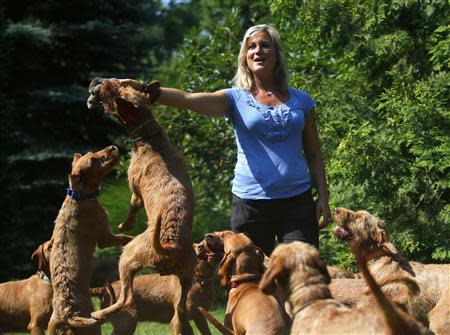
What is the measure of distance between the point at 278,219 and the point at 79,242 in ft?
6.51

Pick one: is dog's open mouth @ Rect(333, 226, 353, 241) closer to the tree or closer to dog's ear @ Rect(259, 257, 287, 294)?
dog's ear @ Rect(259, 257, 287, 294)

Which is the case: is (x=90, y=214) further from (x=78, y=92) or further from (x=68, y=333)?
(x=78, y=92)

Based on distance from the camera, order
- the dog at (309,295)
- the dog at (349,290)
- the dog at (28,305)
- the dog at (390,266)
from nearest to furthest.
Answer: the dog at (309,295), the dog at (349,290), the dog at (390,266), the dog at (28,305)

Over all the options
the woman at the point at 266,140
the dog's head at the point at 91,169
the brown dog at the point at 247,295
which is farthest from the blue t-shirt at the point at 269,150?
the dog's head at the point at 91,169

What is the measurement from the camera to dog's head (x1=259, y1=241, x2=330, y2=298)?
547cm

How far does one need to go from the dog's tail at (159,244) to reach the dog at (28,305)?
257cm

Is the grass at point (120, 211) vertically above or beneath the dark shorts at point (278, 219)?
beneath

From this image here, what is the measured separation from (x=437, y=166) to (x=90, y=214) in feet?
13.7

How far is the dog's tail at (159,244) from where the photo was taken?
6590 millimetres

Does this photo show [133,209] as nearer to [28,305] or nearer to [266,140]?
[266,140]

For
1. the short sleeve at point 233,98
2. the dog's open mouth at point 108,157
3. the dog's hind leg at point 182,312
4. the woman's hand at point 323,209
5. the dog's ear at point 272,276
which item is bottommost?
the dog's hind leg at point 182,312

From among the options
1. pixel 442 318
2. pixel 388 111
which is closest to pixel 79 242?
pixel 442 318

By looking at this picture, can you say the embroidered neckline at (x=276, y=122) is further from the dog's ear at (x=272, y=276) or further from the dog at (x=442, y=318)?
the dog at (x=442, y=318)

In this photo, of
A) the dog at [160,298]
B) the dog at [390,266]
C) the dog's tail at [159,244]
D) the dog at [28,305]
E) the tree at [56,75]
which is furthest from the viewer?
the tree at [56,75]
